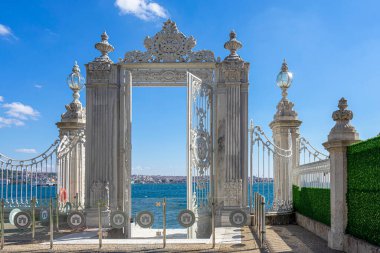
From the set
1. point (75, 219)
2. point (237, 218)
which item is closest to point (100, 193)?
point (75, 219)

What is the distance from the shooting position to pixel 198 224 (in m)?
10.6

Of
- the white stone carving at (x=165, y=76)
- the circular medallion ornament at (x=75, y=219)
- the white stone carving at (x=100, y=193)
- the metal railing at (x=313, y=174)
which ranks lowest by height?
the circular medallion ornament at (x=75, y=219)

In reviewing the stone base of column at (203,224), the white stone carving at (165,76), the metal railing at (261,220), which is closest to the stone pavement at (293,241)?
the metal railing at (261,220)

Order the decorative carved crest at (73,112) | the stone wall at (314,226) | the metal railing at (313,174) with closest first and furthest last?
the stone wall at (314,226), the metal railing at (313,174), the decorative carved crest at (73,112)

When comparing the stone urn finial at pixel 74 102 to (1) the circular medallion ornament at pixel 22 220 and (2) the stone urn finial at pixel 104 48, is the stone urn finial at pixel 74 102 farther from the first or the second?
(1) the circular medallion ornament at pixel 22 220

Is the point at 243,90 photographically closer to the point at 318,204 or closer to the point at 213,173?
the point at 213,173

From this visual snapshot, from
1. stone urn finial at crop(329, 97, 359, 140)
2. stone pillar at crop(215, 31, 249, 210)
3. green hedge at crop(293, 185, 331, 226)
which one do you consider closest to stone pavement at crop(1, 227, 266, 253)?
green hedge at crop(293, 185, 331, 226)

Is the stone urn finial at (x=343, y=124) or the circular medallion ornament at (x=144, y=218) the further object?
the circular medallion ornament at (x=144, y=218)

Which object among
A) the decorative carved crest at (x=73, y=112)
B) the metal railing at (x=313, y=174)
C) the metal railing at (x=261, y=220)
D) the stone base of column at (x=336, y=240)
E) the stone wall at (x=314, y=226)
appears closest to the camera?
the metal railing at (x=261, y=220)

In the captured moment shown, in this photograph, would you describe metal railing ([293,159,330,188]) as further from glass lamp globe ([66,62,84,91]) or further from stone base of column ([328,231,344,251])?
glass lamp globe ([66,62,84,91])

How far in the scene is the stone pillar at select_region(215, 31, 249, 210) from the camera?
10.6 m

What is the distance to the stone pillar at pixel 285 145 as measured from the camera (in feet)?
38.4

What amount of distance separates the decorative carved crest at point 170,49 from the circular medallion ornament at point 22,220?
465 centimetres

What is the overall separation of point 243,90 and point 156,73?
7.75ft
